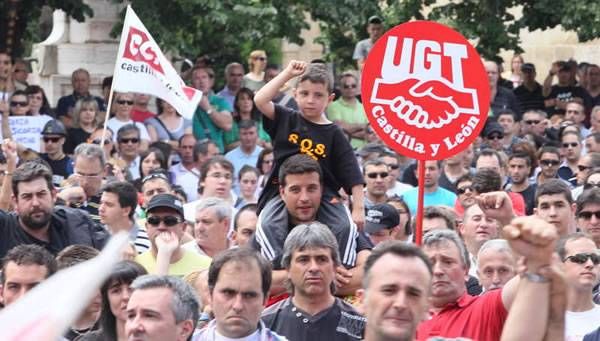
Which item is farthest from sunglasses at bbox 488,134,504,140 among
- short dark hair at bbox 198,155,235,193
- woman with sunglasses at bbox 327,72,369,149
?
short dark hair at bbox 198,155,235,193

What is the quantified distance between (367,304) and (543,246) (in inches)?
34.7

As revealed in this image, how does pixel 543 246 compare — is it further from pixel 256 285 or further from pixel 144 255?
pixel 144 255

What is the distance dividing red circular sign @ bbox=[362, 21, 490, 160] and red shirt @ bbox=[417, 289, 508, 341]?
1.86 meters

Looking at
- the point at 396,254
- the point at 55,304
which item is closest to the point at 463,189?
the point at 396,254

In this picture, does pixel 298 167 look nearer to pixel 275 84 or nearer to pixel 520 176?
pixel 275 84

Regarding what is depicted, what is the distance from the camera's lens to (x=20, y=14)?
2023 cm

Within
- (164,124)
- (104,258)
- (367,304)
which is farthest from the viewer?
(164,124)

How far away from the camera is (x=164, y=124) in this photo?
1894 centimetres

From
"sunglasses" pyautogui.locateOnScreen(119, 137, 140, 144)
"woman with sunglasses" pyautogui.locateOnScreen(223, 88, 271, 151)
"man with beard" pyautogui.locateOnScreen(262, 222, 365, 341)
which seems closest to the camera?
"man with beard" pyautogui.locateOnScreen(262, 222, 365, 341)

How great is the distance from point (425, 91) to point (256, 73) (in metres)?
10.6

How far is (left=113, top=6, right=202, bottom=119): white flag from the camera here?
600 inches

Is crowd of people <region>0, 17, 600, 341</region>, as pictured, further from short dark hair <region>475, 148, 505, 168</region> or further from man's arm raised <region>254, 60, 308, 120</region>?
short dark hair <region>475, 148, 505, 168</region>

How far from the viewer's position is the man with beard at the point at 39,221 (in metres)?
10.8

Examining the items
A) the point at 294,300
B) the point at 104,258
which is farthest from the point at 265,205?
the point at 104,258
